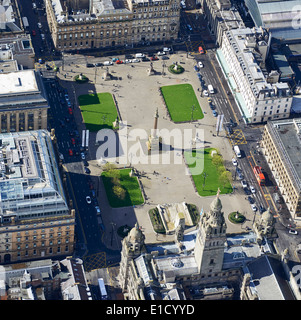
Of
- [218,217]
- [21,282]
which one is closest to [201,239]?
[218,217]
